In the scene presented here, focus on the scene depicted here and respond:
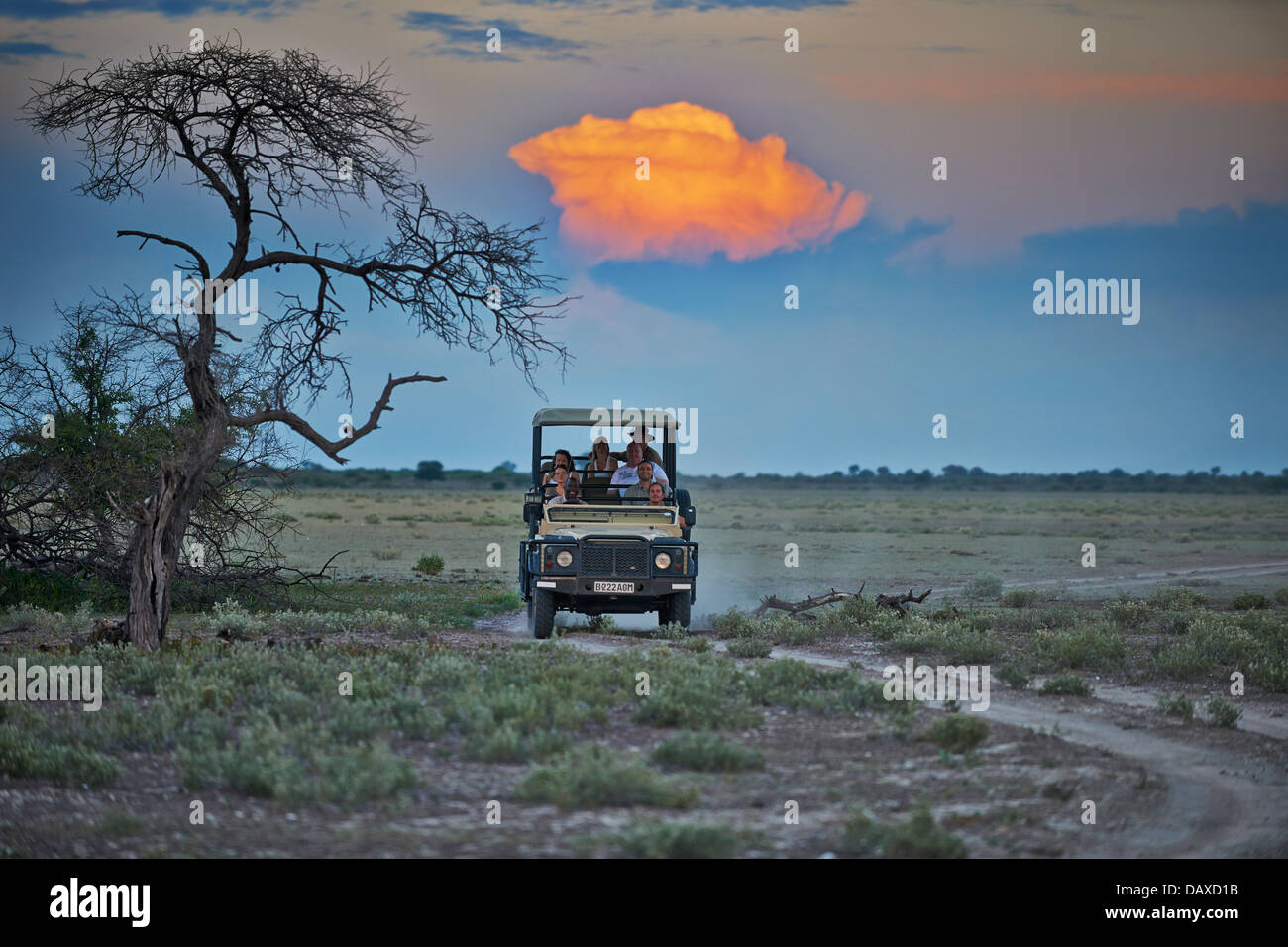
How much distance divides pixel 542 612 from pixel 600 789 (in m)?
8.32

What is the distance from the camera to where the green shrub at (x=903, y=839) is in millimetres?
6938

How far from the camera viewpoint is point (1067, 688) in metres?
13.1

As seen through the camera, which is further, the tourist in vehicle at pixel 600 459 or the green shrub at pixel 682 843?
the tourist in vehicle at pixel 600 459

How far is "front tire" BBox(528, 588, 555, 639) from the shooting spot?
53.3ft

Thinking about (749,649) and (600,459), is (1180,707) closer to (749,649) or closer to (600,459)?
(749,649)

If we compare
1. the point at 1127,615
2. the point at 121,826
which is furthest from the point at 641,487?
the point at 121,826

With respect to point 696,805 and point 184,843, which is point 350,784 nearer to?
point 184,843

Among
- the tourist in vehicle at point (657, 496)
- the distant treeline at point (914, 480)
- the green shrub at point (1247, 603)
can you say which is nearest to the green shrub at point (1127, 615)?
the green shrub at point (1247, 603)

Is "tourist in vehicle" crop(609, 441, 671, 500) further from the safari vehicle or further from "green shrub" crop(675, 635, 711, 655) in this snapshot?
"green shrub" crop(675, 635, 711, 655)

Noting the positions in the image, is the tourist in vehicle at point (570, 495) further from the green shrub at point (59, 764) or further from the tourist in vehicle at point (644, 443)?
the green shrub at point (59, 764)

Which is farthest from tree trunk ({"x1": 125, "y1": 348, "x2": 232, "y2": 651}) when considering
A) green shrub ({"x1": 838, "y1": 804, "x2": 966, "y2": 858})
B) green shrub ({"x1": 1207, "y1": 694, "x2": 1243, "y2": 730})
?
green shrub ({"x1": 1207, "y1": 694, "x2": 1243, "y2": 730})

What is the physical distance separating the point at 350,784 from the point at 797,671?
588cm

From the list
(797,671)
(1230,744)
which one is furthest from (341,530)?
(1230,744)

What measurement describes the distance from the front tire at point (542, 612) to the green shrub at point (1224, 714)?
8.01 m
